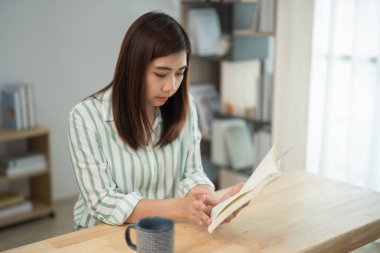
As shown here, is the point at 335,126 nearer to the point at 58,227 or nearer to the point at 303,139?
the point at 303,139

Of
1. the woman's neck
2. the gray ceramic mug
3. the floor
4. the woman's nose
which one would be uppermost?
the woman's nose

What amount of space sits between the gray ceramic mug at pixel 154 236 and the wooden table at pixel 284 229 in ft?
0.40

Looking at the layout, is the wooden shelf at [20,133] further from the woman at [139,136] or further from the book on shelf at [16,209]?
the woman at [139,136]

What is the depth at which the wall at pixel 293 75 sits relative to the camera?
3.10 meters

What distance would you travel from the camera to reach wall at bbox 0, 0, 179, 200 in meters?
3.46

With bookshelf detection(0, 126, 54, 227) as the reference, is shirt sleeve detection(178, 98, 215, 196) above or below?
above

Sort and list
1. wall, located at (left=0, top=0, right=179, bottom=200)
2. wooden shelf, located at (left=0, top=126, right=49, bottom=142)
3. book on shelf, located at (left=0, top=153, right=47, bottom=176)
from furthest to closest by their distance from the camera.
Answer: wall, located at (left=0, top=0, right=179, bottom=200) → book on shelf, located at (left=0, top=153, right=47, bottom=176) → wooden shelf, located at (left=0, top=126, right=49, bottom=142)

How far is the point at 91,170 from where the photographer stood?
5.26 ft

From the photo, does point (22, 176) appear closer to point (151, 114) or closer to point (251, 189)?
point (151, 114)

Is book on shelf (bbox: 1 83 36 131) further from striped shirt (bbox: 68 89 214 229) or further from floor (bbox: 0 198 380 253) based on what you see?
striped shirt (bbox: 68 89 214 229)

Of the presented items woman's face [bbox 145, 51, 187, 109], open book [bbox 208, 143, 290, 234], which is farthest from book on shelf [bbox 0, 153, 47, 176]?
open book [bbox 208, 143, 290, 234]

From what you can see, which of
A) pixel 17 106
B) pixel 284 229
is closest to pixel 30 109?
pixel 17 106

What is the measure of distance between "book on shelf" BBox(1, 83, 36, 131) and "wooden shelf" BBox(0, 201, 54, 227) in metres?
0.57

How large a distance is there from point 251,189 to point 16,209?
8.18ft
